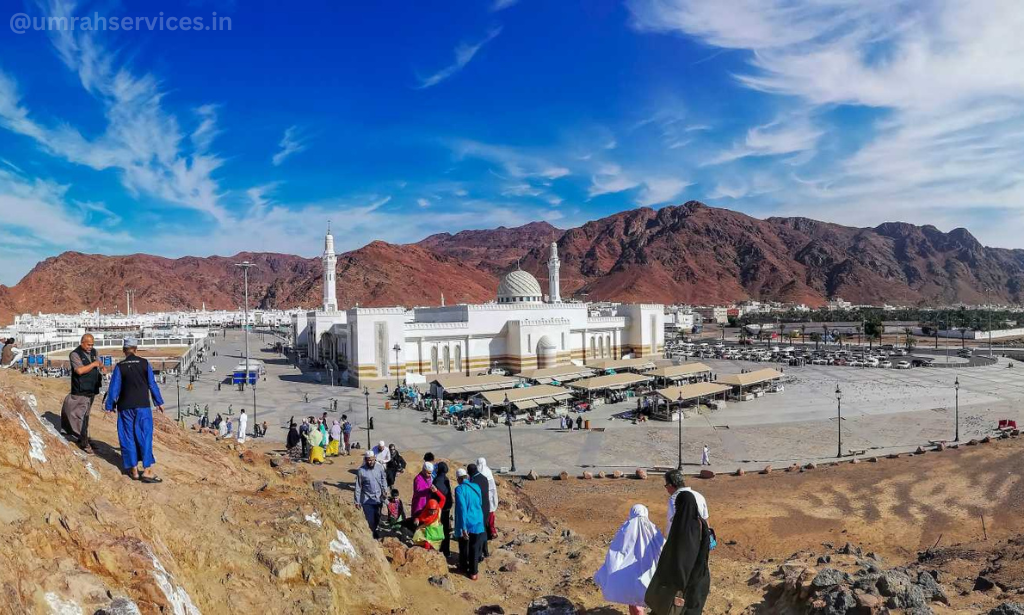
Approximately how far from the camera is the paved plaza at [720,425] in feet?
64.7

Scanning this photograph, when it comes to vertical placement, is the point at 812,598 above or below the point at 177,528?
below

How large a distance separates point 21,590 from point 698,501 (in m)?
4.42

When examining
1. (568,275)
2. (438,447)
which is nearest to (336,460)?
(438,447)

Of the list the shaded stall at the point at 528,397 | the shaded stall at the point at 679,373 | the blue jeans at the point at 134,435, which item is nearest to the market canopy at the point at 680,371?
the shaded stall at the point at 679,373

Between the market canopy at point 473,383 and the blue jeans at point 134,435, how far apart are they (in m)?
21.7

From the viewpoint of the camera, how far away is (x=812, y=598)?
5707 mm

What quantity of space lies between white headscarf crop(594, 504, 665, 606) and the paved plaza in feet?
42.1

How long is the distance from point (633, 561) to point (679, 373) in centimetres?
2890

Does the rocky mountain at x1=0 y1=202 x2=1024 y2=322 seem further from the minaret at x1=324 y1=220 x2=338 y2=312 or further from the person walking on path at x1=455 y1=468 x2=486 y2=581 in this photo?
the person walking on path at x1=455 y1=468 x2=486 y2=581

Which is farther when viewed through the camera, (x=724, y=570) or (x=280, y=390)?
(x=280, y=390)

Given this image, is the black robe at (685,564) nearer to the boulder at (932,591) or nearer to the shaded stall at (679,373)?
the boulder at (932,591)

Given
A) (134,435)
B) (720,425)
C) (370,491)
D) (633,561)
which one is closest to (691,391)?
(720,425)

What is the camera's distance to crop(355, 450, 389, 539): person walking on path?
25.5 ft

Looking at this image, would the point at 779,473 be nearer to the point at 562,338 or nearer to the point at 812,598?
the point at 812,598
